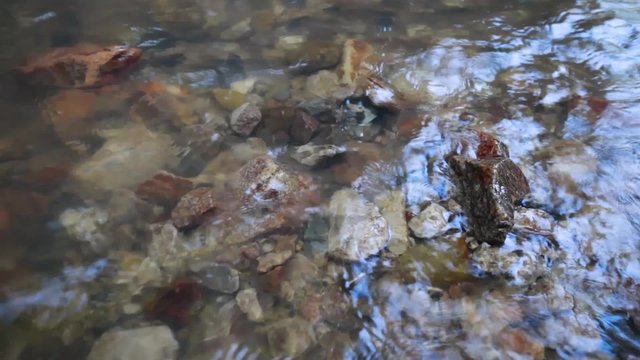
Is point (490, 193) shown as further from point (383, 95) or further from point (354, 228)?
point (383, 95)

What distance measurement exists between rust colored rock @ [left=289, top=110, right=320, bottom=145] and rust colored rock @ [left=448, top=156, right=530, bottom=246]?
0.93 m

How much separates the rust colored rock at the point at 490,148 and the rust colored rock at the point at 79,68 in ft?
8.26

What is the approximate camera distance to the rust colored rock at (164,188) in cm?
299

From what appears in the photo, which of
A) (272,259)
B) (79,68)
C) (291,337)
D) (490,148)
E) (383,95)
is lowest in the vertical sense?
(291,337)

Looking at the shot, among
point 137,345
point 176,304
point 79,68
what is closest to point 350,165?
point 176,304

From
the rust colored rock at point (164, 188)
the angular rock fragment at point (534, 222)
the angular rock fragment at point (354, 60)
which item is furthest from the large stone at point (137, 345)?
the angular rock fragment at point (354, 60)

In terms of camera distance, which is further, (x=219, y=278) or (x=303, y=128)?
(x=303, y=128)

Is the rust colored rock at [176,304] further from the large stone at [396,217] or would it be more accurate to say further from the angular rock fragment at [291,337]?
the large stone at [396,217]

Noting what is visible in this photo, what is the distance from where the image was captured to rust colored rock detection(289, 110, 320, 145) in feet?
10.8

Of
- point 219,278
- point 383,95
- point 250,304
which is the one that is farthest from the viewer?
point 383,95

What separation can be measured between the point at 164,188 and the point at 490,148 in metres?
1.89

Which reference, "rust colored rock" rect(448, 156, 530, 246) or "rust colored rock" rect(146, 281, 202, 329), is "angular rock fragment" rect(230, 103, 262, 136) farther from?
"rust colored rock" rect(448, 156, 530, 246)

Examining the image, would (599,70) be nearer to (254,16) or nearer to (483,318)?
(483,318)

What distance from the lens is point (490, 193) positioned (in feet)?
8.70
